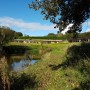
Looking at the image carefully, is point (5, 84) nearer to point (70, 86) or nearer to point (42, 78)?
point (70, 86)

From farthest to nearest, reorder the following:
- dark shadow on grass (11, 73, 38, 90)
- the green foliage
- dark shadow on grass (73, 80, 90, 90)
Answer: the green foliage, dark shadow on grass (11, 73, 38, 90), dark shadow on grass (73, 80, 90, 90)

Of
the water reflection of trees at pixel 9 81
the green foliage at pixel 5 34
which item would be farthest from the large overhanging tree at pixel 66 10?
the green foliage at pixel 5 34

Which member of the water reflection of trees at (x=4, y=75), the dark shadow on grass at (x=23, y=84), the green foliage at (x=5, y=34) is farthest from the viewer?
the green foliage at (x=5, y=34)

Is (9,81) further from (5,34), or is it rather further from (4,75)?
(5,34)

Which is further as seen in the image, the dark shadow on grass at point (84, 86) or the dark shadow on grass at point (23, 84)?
the dark shadow on grass at point (23, 84)

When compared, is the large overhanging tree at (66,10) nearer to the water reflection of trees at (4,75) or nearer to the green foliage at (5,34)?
the water reflection of trees at (4,75)

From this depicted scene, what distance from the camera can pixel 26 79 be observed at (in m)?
19.5

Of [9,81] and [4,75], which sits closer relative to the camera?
[4,75]

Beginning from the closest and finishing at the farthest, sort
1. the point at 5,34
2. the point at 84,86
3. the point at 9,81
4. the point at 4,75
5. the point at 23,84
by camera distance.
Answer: the point at 84,86 → the point at 4,75 → the point at 9,81 → the point at 23,84 → the point at 5,34

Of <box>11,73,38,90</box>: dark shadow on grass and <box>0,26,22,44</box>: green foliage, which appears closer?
<box>11,73,38,90</box>: dark shadow on grass

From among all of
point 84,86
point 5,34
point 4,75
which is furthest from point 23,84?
point 5,34

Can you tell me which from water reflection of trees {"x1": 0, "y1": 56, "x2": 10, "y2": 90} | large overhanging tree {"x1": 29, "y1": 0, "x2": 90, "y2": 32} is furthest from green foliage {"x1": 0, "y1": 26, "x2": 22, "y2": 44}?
water reflection of trees {"x1": 0, "y1": 56, "x2": 10, "y2": 90}

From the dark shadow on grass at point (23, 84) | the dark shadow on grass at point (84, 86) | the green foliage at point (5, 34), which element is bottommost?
the dark shadow on grass at point (23, 84)

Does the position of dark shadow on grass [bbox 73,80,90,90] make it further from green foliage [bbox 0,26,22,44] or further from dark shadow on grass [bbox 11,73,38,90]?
green foliage [bbox 0,26,22,44]
